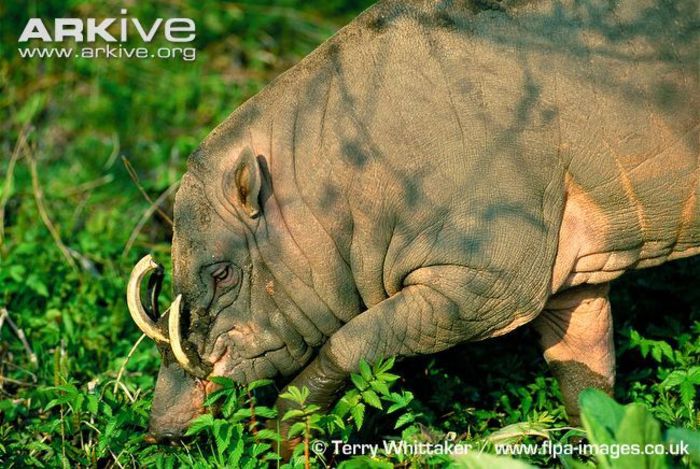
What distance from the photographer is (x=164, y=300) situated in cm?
632

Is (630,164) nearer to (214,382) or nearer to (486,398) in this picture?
(486,398)

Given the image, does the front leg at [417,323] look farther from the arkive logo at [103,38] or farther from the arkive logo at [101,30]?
the arkive logo at [103,38]

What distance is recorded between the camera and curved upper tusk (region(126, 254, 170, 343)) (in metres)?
5.26

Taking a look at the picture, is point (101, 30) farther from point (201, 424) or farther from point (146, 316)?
point (201, 424)

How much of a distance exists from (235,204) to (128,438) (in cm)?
115

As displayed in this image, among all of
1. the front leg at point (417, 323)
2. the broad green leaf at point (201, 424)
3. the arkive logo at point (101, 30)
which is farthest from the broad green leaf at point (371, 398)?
the arkive logo at point (101, 30)

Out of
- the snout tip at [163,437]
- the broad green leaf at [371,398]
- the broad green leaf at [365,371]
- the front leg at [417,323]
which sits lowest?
the snout tip at [163,437]

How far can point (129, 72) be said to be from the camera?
29.7 feet

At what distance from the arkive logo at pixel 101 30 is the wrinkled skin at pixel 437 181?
3845 mm

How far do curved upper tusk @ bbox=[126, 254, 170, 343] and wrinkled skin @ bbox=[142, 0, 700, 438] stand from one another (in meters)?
0.15

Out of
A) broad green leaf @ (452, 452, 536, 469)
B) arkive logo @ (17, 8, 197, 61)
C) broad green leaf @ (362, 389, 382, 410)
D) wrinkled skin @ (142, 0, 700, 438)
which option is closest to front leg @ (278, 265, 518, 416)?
wrinkled skin @ (142, 0, 700, 438)

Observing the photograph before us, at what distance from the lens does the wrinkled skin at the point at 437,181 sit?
4.80 m

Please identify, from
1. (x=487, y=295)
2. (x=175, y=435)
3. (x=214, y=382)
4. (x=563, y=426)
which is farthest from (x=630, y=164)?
(x=175, y=435)

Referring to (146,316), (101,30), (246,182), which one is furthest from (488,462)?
(101,30)
